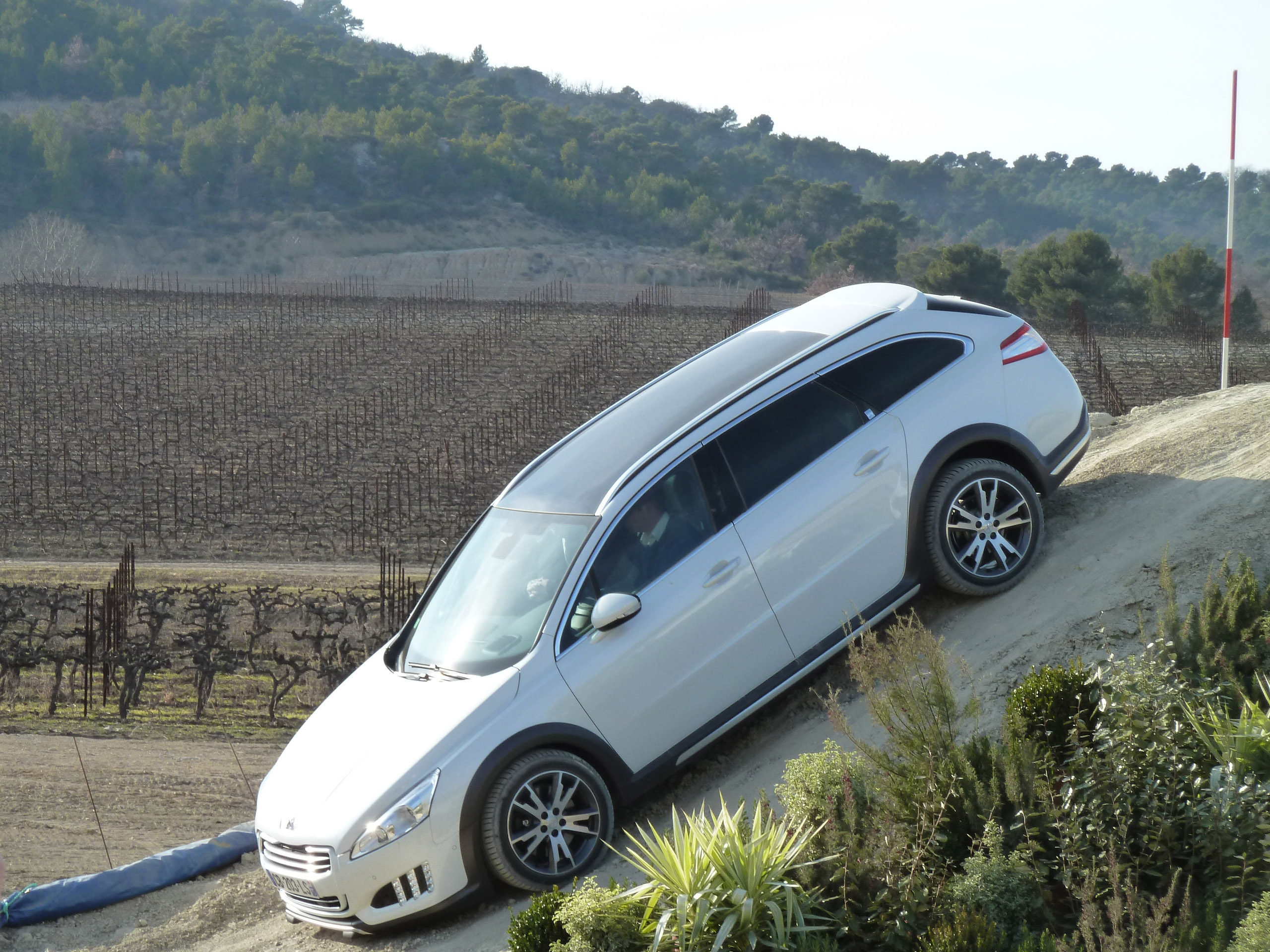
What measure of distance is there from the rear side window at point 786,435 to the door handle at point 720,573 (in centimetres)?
38

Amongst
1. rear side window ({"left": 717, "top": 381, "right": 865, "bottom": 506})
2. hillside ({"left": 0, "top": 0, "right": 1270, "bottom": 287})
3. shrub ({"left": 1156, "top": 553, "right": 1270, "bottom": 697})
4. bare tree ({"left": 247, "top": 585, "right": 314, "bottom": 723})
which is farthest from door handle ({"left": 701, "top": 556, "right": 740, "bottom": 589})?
hillside ({"left": 0, "top": 0, "right": 1270, "bottom": 287})

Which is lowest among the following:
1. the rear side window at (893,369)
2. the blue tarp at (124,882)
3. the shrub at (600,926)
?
the blue tarp at (124,882)

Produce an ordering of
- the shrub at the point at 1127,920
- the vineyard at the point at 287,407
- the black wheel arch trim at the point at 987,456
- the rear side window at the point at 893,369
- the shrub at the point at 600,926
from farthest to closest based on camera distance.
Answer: the vineyard at the point at 287,407 < the rear side window at the point at 893,369 < the black wheel arch trim at the point at 987,456 < the shrub at the point at 600,926 < the shrub at the point at 1127,920

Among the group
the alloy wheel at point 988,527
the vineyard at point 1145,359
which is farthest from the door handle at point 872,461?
the vineyard at point 1145,359

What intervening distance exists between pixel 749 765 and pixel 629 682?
4.13 ft

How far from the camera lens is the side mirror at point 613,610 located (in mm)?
5859

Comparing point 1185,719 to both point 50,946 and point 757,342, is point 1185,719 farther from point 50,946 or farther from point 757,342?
point 50,946

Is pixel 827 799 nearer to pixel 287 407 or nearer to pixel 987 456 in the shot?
pixel 987 456

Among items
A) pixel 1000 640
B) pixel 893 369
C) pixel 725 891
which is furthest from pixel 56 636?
pixel 725 891

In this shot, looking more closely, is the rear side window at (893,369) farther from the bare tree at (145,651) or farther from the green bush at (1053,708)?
the bare tree at (145,651)

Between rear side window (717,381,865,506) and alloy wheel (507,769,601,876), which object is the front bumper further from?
rear side window (717,381,865,506)

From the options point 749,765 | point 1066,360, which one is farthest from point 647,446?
point 1066,360

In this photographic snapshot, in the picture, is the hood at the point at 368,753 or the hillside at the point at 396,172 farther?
the hillside at the point at 396,172

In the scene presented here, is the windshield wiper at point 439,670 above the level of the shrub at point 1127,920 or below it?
below
